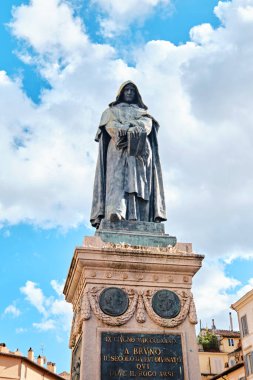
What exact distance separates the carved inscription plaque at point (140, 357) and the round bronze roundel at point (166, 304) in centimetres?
43

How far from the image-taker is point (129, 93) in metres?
12.9

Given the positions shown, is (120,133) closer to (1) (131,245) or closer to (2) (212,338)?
(1) (131,245)

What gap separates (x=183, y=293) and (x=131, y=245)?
1.40 metres

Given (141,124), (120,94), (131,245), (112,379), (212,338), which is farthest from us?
(212,338)

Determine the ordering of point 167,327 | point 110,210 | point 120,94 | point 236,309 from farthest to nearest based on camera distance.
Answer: point 236,309
point 120,94
point 110,210
point 167,327

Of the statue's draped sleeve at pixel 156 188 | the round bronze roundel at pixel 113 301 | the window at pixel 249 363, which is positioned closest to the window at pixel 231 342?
the window at pixel 249 363

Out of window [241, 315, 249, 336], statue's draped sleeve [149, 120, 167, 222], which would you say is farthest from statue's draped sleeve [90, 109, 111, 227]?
window [241, 315, 249, 336]

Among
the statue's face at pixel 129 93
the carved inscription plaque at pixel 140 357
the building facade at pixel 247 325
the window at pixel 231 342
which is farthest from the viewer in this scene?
the window at pixel 231 342

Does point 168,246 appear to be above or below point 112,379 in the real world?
above

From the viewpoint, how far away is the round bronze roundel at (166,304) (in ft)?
32.6

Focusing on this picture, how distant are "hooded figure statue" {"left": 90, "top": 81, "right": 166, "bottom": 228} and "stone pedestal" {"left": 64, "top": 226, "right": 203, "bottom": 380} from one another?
1251 millimetres

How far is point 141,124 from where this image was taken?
1203 centimetres

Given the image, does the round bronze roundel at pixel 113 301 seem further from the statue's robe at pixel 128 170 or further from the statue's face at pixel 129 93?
the statue's face at pixel 129 93

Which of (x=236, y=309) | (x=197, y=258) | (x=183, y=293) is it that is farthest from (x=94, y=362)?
(x=236, y=309)
